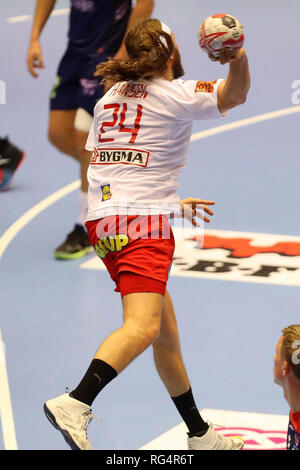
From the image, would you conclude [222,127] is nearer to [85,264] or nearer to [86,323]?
[85,264]

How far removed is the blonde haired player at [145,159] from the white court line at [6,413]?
0.96 metres

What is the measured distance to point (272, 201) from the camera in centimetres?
896

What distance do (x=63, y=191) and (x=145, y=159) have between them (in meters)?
4.93

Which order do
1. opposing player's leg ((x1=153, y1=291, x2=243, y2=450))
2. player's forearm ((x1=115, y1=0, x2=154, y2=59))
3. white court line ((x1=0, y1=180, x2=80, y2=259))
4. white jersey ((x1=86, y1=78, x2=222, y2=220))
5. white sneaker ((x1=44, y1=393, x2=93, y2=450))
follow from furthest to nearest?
white court line ((x1=0, y1=180, x2=80, y2=259)) → player's forearm ((x1=115, y1=0, x2=154, y2=59)) → opposing player's leg ((x1=153, y1=291, x2=243, y2=450)) → white jersey ((x1=86, y1=78, x2=222, y2=220)) → white sneaker ((x1=44, y1=393, x2=93, y2=450))

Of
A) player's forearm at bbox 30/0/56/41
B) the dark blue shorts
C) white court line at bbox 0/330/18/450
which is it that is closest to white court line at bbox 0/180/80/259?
the dark blue shorts

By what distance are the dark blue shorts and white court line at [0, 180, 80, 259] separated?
1.14 metres

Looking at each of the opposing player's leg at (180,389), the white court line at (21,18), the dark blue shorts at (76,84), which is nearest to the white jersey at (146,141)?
the opposing player's leg at (180,389)

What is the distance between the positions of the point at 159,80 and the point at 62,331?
2.33m

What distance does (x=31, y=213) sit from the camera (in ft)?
29.6

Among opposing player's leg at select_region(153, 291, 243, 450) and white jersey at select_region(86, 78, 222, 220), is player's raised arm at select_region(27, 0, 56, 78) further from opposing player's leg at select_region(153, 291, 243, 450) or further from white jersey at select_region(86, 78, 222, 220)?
opposing player's leg at select_region(153, 291, 243, 450)

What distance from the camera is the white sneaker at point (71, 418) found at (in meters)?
4.11

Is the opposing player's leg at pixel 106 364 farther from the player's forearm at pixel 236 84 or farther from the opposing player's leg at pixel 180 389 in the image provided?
the player's forearm at pixel 236 84

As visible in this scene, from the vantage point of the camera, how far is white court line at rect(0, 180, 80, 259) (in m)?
8.41

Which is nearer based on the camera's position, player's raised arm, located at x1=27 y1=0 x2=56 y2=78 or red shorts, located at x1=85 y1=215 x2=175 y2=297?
red shorts, located at x1=85 y1=215 x2=175 y2=297
